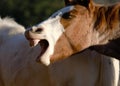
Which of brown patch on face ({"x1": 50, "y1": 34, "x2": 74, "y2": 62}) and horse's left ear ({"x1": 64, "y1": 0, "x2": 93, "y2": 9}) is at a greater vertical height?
horse's left ear ({"x1": 64, "y1": 0, "x2": 93, "y2": 9})

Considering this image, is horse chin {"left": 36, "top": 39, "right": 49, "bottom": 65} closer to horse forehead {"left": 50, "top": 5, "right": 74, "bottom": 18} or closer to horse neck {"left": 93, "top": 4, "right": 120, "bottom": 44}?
horse forehead {"left": 50, "top": 5, "right": 74, "bottom": 18}

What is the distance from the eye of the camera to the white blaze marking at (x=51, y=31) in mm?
8938

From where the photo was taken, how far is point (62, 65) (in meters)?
9.86

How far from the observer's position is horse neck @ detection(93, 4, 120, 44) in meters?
9.48

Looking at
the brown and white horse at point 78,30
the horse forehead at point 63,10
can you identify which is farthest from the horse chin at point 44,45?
the horse forehead at point 63,10

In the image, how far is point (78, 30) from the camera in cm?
937

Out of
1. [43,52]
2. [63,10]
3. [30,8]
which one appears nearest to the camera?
[43,52]

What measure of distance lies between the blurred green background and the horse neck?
2585cm

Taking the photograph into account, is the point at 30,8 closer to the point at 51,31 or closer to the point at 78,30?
the point at 78,30

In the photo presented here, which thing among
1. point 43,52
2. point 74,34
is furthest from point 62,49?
point 43,52

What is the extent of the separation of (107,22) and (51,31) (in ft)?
2.54

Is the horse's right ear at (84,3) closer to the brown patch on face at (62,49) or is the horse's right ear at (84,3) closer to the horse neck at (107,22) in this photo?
the horse neck at (107,22)

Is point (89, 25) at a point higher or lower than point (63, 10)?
lower

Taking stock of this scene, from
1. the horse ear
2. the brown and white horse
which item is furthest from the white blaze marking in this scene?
the horse ear
